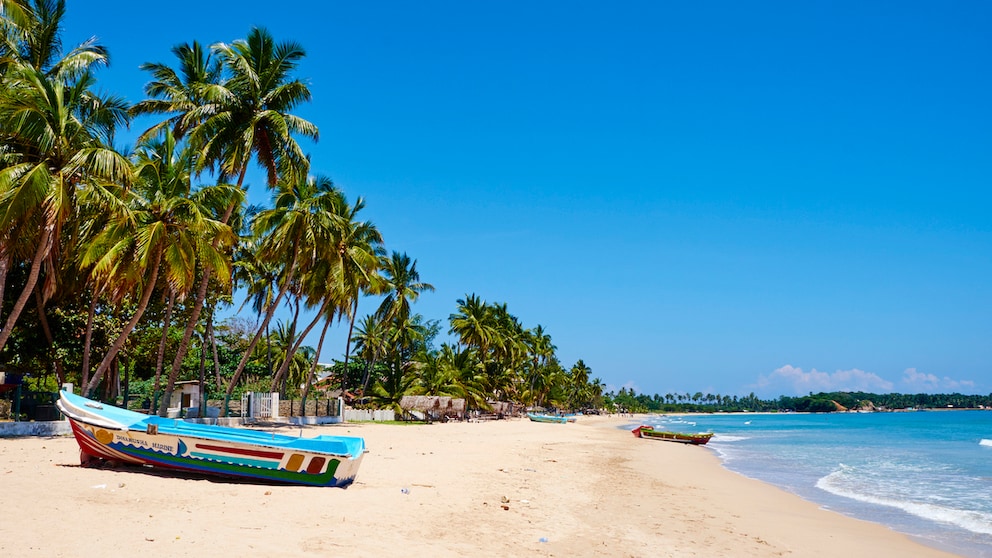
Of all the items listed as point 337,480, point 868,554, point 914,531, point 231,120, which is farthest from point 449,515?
point 231,120

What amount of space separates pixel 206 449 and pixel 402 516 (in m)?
3.46

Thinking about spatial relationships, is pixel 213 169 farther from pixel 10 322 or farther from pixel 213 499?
pixel 213 499

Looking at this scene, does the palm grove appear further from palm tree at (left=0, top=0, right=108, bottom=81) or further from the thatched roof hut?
the thatched roof hut

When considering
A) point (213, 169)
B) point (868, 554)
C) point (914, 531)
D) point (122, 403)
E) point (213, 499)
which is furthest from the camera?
point (213, 169)

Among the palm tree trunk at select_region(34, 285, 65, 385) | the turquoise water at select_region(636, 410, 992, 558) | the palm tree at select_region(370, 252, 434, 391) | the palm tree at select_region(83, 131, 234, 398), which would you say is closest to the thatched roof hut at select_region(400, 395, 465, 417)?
the palm tree at select_region(370, 252, 434, 391)

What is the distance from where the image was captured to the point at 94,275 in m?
17.6

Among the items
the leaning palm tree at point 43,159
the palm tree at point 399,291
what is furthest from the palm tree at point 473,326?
the leaning palm tree at point 43,159

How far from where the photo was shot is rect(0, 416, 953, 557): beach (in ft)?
22.0

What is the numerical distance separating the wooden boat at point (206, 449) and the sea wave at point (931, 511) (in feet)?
35.4

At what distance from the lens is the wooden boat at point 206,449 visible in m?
9.92

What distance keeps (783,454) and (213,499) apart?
2856 cm

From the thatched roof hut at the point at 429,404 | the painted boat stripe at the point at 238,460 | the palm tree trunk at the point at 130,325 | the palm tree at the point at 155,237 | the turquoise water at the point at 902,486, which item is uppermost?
the palm tree at the point at 155,237

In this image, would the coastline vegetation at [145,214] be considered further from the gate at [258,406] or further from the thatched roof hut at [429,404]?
the thatched roof hut at [429,404]

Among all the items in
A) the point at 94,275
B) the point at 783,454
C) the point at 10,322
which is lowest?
the point at 783,454
